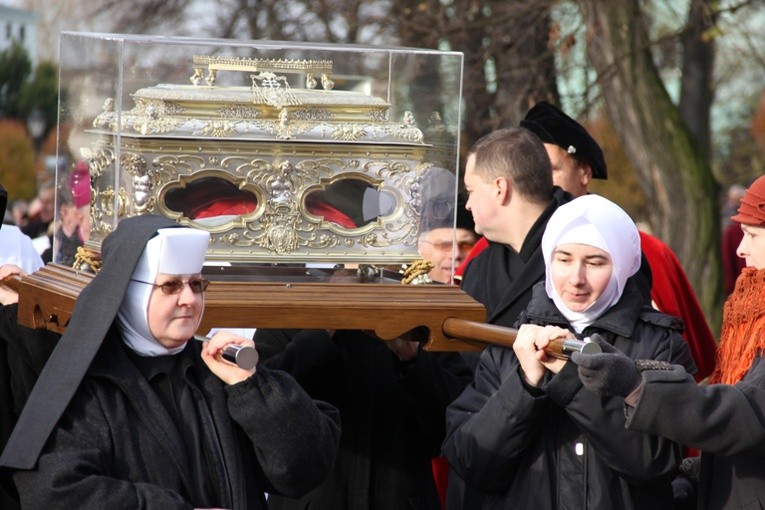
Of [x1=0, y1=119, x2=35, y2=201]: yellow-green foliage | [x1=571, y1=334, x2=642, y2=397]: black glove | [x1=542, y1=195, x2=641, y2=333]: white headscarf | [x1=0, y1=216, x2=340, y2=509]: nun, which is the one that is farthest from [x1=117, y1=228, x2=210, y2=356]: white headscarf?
[x1=0, y1=119, x2=35, y2=201]: yellow-green foliage

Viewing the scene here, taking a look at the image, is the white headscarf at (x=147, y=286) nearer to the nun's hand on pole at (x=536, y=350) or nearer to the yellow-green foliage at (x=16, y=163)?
the nun's hand on pole at (x=536, y=350)

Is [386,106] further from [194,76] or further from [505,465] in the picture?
[505,465]

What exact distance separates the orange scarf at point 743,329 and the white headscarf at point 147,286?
1.66 m

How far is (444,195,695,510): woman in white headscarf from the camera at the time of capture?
3965mm

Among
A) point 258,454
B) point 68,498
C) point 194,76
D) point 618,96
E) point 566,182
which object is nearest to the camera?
point 68,498

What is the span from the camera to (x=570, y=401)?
395cm

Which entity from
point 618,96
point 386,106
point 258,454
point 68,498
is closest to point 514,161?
point 386,106

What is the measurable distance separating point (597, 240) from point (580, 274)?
0.40 ft

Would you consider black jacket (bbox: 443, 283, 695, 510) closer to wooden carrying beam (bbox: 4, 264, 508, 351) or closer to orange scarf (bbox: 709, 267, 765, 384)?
orange scarf (bbox: 709, 267, 765, 384)

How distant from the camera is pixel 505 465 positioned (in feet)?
13.7

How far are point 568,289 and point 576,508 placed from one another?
645mm

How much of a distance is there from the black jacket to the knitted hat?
1.31 feet

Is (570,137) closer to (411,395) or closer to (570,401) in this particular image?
(411,395)

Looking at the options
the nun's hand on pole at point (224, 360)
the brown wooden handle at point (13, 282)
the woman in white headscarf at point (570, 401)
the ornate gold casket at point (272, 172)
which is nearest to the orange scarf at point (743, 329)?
the woman in white headscarf at point (570, 401)
